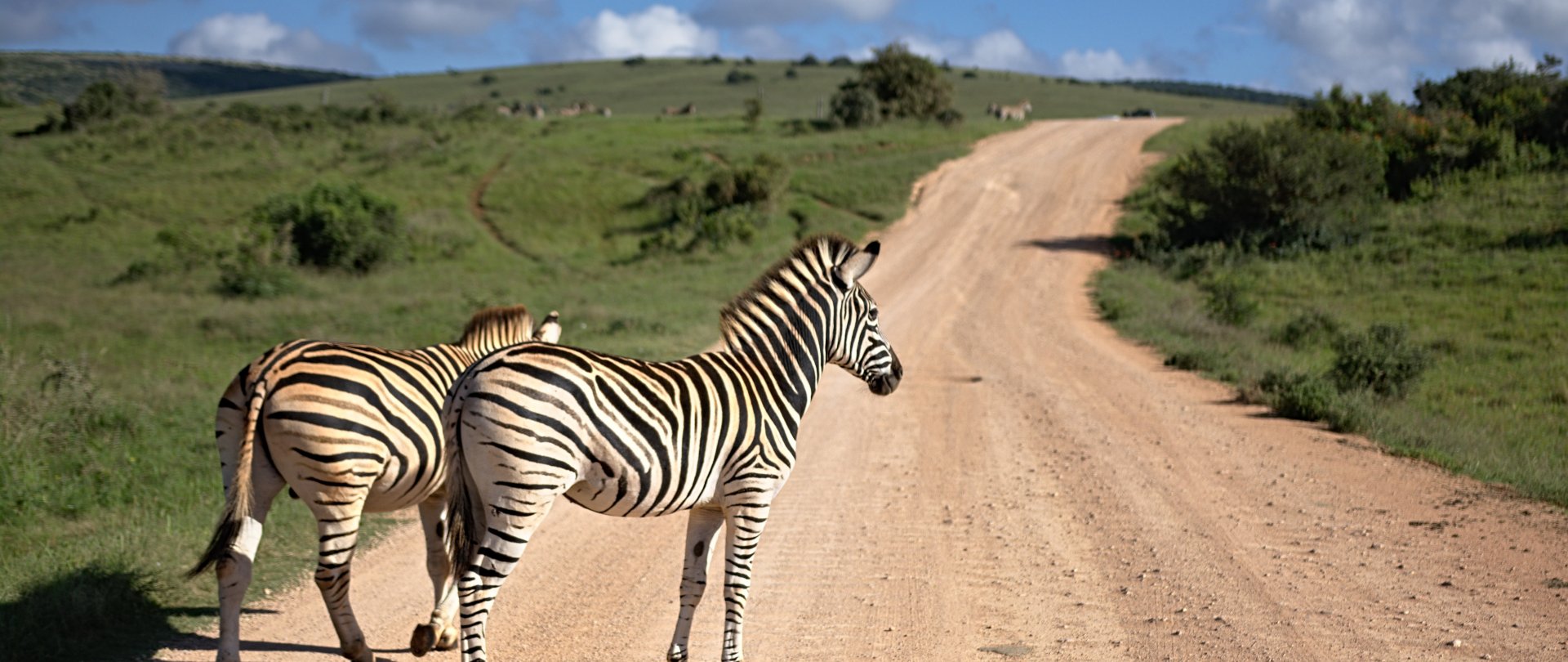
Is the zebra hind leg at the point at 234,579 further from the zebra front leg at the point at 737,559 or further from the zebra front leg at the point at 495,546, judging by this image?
the zebra front leg at the point at 737,559

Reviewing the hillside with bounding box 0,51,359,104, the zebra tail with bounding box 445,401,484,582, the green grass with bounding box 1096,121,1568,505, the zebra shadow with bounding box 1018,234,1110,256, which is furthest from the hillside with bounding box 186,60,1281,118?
the zebra tail with bounding box 445,401,484,582

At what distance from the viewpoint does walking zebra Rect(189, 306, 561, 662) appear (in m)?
5.36

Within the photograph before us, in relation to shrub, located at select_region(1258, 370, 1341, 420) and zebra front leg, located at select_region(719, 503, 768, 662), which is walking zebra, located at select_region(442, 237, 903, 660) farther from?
shrub, located at select_region(1258, 370, 1341, 420)

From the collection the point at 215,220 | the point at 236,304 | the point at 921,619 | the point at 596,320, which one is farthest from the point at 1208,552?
the point at 215,220

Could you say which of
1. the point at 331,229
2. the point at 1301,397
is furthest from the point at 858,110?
the point at 1301,397

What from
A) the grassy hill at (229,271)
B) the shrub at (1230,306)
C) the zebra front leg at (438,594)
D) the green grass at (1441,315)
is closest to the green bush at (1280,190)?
the green grass at (1441,315)

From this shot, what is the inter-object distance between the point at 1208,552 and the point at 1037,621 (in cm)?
197

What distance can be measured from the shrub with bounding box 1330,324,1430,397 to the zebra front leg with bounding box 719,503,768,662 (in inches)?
423

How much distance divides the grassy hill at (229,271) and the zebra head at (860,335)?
11.2 ft

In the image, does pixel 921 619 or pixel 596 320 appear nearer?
pixel 921 619

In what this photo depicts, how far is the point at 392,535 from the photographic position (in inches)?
342

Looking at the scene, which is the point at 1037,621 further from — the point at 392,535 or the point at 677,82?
the point at 677,82

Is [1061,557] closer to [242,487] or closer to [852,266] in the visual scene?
[852,266]

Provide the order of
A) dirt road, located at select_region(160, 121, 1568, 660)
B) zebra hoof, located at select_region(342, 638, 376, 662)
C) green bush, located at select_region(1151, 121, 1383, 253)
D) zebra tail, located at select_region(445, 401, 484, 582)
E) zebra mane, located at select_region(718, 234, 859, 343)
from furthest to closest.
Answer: green bush, located at select_region(1151, 121, 1383, 253) < dirt road, located at select_region(160, 121, 1568, 660) < zebra mane, located at select_region(718, 234, 859, 343) < zebra hoof, located at select_region(342, 638, 376, 662) < zebra tail, located at select_region(445, 401, 484, 582)
